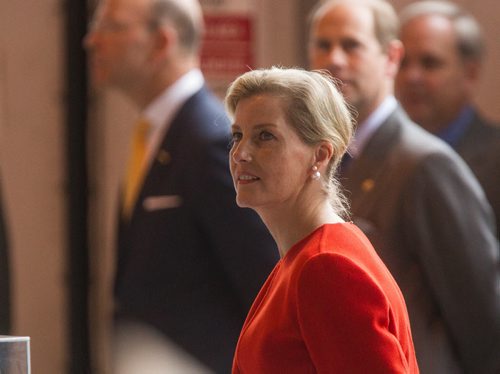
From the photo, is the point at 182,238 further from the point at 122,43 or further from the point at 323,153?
the point at 323,153

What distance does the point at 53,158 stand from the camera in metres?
5.47

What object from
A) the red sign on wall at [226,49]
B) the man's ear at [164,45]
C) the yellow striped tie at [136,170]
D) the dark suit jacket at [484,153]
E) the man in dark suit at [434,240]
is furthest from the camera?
the red sign on wall at [226,49]

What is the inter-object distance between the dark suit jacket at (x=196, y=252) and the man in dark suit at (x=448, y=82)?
894mm

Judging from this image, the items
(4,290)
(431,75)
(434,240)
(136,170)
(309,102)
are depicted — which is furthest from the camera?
(431,75)

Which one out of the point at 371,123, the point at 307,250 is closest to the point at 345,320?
the point at 307,250

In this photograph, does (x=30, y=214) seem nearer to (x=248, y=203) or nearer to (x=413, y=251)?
(x=413, y=251)

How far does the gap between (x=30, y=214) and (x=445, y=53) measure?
2.03 m

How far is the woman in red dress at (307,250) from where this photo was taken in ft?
6.02

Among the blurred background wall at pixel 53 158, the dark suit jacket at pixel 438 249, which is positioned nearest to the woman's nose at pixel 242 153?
the dark suit jacket at pixel 438 249

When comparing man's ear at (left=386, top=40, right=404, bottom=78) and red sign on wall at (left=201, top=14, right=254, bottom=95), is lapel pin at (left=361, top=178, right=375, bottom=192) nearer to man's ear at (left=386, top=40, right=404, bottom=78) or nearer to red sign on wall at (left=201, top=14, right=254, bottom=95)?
man's ear at (left=386, top=40, right=404, bottom=78)

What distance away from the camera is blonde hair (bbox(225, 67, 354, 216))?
1979 millimetres

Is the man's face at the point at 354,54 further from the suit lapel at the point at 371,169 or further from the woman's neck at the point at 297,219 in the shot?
the woman's neck at the point at 297,219

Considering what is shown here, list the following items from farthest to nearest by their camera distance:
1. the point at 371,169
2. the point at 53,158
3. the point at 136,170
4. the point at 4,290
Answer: the point at 53,158 < the point at 4,290 < the point at 136,170 < the point at 371,169

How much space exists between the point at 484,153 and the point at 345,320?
7.95 ft
